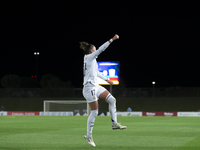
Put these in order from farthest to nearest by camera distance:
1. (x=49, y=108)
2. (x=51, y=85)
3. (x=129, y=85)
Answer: (x=129, y=85), (x=51, y=85), (x=49, y=108)

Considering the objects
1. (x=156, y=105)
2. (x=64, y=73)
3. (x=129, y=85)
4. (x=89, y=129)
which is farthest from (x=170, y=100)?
(x=89, y=129)

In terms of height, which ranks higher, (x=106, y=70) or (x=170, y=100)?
(x=106, y=70)

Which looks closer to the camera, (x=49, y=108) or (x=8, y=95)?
(x=49, y=108)

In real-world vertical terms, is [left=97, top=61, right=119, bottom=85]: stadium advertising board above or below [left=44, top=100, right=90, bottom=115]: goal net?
above

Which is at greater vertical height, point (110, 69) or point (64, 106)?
point (110, 69)

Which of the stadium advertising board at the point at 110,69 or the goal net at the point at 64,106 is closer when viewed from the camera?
the stadium advertising board at the point at 110,69

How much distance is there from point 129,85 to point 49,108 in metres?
40.2

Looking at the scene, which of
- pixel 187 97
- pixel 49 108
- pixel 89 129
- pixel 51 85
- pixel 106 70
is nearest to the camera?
pixel 89 129

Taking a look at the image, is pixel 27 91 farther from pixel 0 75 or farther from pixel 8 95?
pixel 0 75

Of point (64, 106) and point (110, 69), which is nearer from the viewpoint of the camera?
point (110, 69)

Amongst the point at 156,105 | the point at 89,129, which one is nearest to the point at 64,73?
the point at 156,105

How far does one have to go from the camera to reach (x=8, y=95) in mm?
55281

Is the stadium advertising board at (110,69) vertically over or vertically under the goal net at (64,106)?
over

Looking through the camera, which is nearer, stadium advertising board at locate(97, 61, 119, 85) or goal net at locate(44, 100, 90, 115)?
stadium advertising board at locate(97, 61, 119, 85)
